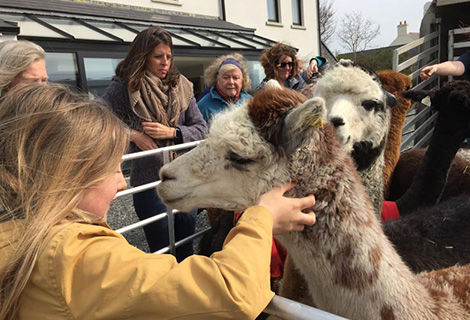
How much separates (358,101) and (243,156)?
5.05 ft

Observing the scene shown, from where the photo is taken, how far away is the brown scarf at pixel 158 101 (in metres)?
2.65

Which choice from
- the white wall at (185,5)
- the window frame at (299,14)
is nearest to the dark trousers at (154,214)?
the white wall at (185,5)

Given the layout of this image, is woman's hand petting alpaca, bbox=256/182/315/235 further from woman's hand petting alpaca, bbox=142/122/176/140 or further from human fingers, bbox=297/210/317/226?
woman's hand petting alpaca, bbox=142/122/176/140

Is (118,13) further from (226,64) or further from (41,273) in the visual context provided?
(41,273)

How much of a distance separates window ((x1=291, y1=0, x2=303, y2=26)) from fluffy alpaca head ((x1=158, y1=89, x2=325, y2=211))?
18.1m

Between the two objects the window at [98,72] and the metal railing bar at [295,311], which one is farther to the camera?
the window at [98,72]

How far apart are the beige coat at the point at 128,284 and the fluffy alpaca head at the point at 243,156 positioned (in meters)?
0.54

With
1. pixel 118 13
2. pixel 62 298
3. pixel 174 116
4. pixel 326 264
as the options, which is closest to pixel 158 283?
pixel 62 298

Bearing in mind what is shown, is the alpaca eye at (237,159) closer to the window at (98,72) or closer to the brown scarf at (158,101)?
the brown scarf at (158,101)

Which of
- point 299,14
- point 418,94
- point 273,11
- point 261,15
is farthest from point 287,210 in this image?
point 299,14

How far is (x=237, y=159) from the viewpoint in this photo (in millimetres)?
1476

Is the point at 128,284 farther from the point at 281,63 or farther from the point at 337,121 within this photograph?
the point at 281,63

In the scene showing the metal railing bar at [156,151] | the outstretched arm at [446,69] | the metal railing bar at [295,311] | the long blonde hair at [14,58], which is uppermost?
the long blonde hair at [14,58]

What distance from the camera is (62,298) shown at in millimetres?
883
